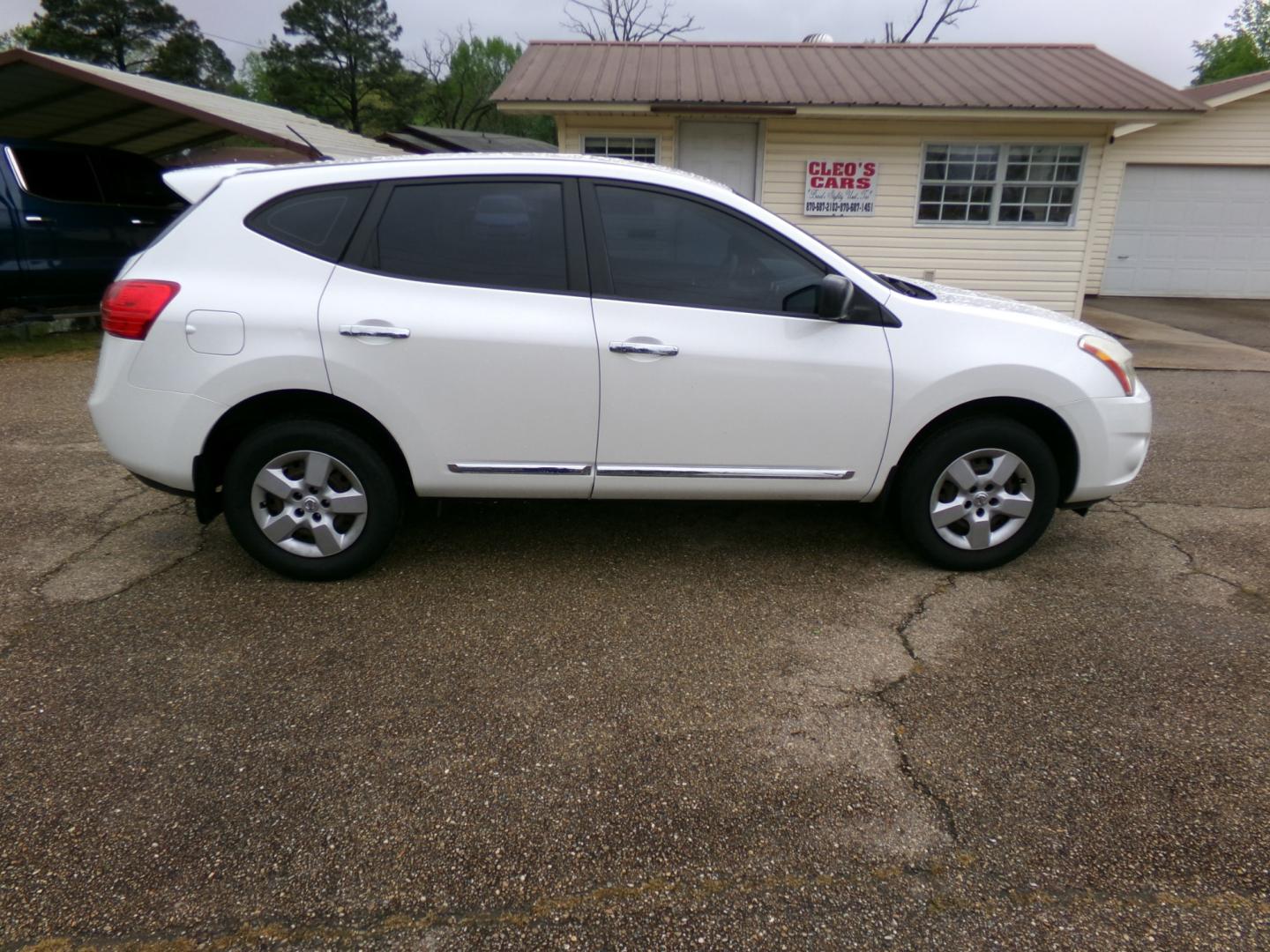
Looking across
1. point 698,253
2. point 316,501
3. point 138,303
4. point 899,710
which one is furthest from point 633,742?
point 138,303

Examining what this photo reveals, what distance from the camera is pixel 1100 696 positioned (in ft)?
9.53

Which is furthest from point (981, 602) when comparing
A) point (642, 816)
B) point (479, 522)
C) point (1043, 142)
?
point (1043, 142)

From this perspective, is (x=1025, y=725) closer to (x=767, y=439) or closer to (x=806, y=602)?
(x=806, y=602)

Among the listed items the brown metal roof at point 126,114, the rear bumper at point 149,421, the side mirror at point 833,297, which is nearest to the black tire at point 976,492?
the side mirror at point 833,297

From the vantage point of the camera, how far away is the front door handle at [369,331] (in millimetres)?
3324

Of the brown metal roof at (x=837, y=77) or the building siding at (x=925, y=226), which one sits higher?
the brown metal roof at (x=837, y=77)

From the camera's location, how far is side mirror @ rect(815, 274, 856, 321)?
10.9 feet

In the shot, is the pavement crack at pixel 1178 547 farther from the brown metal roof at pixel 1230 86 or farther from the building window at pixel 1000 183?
the brown metal roof at pixel 1230 86

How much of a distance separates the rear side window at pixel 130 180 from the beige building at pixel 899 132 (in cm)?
440

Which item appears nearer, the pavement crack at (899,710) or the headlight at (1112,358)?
the pavement crack at (899,710)

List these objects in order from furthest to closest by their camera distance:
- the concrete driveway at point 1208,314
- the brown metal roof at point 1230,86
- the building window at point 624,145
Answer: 1. the brown metal roof at point 1230,86
2. the concrete driveway at point 1208,314
3. the building window at point 624,145

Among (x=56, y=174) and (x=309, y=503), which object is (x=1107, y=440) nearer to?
(x=309, y=503)

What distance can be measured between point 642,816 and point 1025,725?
136cm

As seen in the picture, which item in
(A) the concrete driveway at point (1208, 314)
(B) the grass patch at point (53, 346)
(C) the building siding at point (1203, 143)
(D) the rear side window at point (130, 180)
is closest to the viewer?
(B) the grass patch at point (53, 346)
